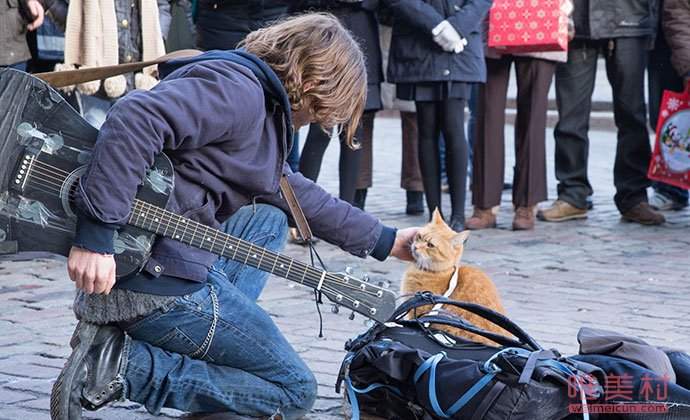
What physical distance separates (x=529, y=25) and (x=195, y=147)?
447 cm

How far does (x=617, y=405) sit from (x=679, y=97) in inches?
200

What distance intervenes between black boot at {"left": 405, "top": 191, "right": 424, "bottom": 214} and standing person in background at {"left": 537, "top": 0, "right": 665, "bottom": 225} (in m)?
0.86

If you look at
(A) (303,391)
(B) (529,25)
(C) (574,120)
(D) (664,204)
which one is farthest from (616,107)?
(A) (303,391)

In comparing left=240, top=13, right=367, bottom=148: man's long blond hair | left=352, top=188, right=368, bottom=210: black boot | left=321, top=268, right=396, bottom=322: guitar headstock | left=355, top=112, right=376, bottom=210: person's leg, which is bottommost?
left=352, top=188, right=368, bottom=210: black boot

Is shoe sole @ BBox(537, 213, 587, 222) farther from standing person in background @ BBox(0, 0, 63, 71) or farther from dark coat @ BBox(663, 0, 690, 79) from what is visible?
standing person in background @ BBox(0, 0, 63, 71)

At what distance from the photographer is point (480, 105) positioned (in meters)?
7.86

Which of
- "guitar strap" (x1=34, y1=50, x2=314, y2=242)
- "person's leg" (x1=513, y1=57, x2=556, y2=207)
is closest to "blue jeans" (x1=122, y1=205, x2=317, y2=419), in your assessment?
"guitar strap" (x1=34, y1=50, x2=314, y2=242)

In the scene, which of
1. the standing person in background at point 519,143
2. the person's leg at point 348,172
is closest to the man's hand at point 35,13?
the person's leg at point 348,172

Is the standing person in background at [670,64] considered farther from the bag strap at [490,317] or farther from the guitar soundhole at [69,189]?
the guitar soundhole at [69,189]

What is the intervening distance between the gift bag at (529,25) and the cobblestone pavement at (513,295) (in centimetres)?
125

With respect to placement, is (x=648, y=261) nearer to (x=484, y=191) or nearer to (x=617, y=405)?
(x=484, y=191)

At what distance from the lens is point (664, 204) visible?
28.7 feet

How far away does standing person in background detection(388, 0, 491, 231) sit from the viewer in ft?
23.1

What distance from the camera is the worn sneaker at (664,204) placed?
873cm
